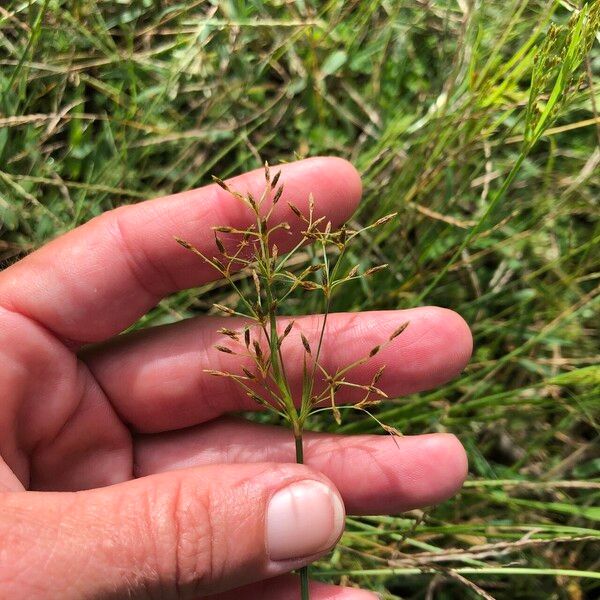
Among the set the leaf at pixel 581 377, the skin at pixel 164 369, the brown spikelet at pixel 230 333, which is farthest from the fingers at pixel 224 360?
the brown spikelet at pixel 230 333

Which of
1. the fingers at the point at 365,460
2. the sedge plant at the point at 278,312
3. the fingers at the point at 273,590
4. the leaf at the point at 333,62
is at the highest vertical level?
the leaf at the point at 333,62

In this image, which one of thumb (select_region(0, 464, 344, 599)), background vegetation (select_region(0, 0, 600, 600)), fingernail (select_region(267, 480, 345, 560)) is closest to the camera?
thumb (select_region(0, 464, 344, 599))

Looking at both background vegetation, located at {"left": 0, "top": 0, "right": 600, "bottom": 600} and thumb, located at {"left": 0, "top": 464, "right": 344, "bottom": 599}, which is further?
background vegetation, located at {"left": 0, "top": 0, "right": 600, "bottom": 600}

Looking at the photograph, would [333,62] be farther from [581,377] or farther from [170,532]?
[170,532]

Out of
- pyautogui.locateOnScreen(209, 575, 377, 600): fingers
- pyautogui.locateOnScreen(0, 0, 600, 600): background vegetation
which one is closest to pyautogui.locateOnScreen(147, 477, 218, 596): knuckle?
pyautogui.locateOnScreen(209, 575, 377, 600): fingers

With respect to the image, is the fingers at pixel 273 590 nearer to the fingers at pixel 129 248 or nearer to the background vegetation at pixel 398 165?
the background vegetation at pixel 398 165

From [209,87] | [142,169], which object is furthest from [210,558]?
[209,87]

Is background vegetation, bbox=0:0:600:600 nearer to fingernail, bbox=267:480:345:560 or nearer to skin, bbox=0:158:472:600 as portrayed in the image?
skin, bbox=0:158:472:600
